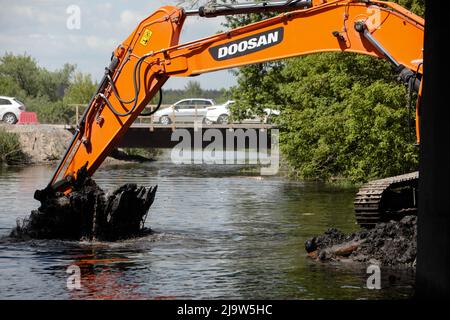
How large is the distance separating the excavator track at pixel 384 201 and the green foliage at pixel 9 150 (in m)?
37.6

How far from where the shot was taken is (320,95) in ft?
118

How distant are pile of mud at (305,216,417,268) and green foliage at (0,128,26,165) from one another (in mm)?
38911

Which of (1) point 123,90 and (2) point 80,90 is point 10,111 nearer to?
(2) point 80,90

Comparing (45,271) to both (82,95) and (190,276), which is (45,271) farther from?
(82,95)

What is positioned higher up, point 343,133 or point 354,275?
point 343,133

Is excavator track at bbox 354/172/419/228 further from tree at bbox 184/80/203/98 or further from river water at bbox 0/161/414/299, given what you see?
tree at bbox 184/80/203/98

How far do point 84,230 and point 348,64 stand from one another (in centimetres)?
1565

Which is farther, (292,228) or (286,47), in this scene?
(292,228)

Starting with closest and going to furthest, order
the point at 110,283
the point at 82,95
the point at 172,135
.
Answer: the point at 110,283
the point at 172,135
the point at 82,95

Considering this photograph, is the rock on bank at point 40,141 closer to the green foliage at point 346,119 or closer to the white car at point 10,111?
the white car at point 10,111

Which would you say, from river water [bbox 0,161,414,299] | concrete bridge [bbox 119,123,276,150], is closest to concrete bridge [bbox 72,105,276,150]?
concrete bridge [bbox 119,123,276,150]

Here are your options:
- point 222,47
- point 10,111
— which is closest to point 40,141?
point 10,111

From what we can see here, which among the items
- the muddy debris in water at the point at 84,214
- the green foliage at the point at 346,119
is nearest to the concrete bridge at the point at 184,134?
the green foliage at the point at 346,119
